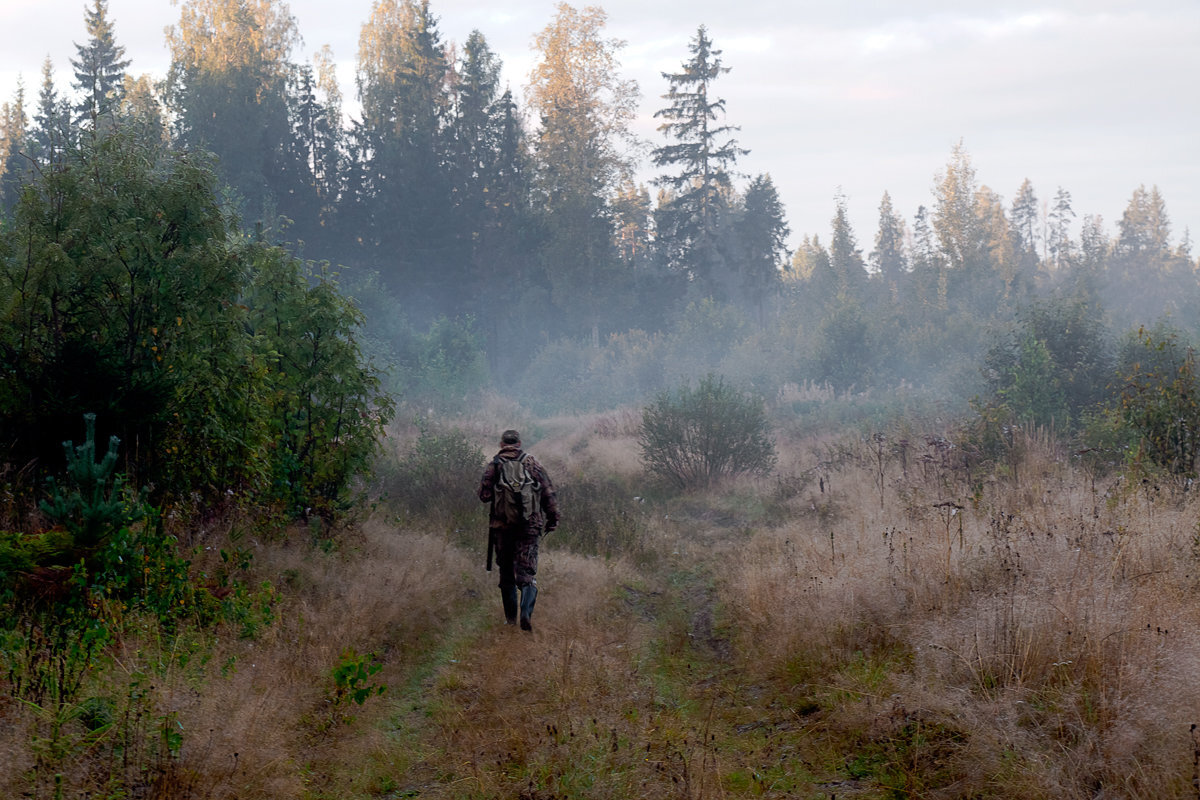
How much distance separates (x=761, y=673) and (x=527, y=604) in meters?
2.39

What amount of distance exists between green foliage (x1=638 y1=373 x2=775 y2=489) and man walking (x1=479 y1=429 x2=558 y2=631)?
27.9ft

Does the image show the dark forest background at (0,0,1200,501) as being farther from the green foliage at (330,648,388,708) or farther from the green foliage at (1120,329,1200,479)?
the green foliage at (330,648,388,708)

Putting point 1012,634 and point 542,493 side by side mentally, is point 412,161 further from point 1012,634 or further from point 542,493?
point 1012,634

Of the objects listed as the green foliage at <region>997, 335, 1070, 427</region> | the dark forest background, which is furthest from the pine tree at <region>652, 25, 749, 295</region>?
the green foliage at <region>997, 335, 1070, 427</region>

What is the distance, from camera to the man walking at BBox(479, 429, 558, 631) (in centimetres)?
776

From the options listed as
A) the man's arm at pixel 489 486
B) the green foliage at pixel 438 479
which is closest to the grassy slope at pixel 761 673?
the man's arm at pixel 489 486

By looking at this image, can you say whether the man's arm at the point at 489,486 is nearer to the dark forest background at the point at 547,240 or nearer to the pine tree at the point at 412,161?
the dark forest background at the point at 547,240

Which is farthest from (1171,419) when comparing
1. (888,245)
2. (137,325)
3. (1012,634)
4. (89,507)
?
(888,245)

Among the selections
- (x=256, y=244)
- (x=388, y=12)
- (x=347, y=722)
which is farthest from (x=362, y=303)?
(x=347, y=722)

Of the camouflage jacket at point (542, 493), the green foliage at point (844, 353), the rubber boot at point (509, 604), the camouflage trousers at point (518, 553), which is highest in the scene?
the green foliage at point (844, 353)

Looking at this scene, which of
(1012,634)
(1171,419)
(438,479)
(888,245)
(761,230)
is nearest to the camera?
(1012,634)

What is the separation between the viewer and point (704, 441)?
16.2 m

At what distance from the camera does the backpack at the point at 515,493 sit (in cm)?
777

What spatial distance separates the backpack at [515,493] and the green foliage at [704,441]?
8593mm
